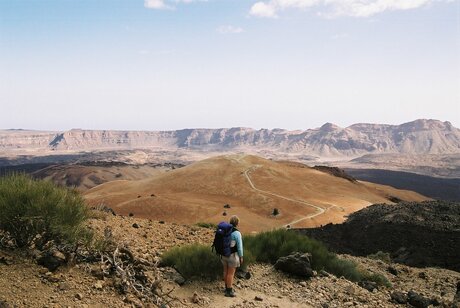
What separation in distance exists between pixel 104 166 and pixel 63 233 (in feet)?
385

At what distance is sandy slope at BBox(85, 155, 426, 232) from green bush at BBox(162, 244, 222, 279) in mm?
20942

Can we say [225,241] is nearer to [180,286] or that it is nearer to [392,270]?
[180,286]

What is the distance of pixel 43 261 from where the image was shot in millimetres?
7746

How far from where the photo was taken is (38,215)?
8.19 meters

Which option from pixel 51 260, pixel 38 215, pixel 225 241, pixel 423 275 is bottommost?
pixel 423 275

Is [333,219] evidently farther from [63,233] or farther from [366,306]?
[63,233]

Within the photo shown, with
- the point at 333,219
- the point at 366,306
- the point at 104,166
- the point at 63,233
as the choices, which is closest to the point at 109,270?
the point at 63,233

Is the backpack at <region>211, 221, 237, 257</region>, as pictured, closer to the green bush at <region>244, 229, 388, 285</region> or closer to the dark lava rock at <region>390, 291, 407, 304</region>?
the green bush at <region>244, 229, 388, 285</region>

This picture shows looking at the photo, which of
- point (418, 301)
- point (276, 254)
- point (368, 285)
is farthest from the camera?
point (276, 254)

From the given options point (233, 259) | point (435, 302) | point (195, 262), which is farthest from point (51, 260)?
point (435, 302)

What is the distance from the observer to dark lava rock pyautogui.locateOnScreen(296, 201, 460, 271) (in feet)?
65.7

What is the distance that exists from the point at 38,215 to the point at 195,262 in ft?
11.9

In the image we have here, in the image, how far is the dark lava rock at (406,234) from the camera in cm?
2002

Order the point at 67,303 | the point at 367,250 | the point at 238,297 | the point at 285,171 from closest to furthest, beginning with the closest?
the point at 67,303 → the point at 238,297 → the point at 367,250 → the point at 285,171
